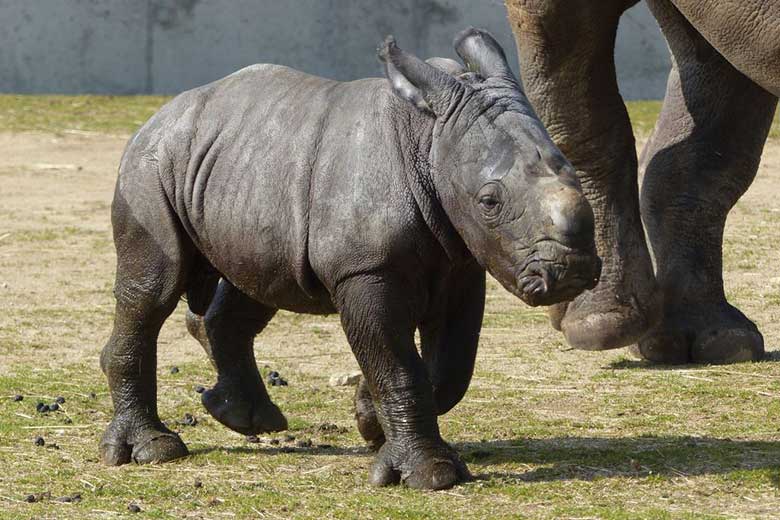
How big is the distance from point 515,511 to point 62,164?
370 inches

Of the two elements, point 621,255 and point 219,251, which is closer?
point 219,251

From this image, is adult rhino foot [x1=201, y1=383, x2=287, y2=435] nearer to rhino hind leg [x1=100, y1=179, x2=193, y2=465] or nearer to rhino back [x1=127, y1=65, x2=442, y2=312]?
rhino hind leg [x1=100, y1=179, x2=193, y2=465]

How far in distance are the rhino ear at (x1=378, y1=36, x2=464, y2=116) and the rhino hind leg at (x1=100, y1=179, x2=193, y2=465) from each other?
3.11ft

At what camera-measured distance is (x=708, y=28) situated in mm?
6043

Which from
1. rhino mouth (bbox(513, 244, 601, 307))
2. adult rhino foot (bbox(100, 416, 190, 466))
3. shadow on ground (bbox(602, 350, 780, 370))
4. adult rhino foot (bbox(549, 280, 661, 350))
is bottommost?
shadow on ground (bbox(602, 350, 780, 370))

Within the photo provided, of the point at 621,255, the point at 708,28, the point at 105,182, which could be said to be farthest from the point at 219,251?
the point at 105,182

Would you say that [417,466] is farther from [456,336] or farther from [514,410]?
[514,410]

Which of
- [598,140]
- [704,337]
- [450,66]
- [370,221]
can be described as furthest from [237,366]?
[704,337]

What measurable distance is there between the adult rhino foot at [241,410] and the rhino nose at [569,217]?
5.06 feet

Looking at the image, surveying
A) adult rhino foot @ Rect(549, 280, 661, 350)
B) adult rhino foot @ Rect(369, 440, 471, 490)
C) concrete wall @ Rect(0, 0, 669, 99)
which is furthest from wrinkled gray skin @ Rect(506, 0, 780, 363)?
concrete wall @ Rect(0, 0, 669, 99)

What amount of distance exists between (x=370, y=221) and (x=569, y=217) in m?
0.60

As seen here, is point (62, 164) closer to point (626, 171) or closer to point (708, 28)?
point (626, 171)

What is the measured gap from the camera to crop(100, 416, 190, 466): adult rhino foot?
5.71m

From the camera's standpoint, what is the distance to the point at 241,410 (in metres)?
5.93
